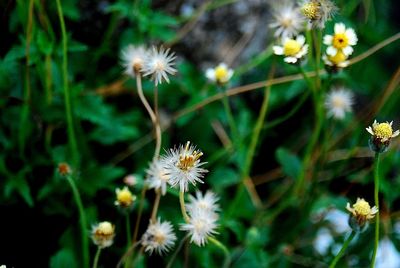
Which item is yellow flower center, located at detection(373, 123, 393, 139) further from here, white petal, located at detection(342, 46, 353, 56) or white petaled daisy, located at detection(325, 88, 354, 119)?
white petaled daisy, located at detection(325, 88, 354, 119)

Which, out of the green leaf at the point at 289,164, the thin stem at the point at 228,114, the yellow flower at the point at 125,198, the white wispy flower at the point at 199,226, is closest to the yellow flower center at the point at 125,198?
the yellow flower at the point at 125,198

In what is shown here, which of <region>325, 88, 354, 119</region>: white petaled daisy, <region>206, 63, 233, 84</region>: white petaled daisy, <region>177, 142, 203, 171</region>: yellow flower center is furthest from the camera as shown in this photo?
<region>325, 88, 354, 119</region>: white petaled daisy

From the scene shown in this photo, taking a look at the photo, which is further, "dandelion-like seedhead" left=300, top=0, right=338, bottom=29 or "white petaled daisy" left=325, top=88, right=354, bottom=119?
"white petaled daisy" left=325, top=88, right=354, bottom=119

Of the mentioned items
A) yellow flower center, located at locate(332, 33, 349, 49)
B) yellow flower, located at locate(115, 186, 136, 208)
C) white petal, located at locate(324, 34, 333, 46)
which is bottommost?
yellow flower, located at locate(115, 186, 136, 208)

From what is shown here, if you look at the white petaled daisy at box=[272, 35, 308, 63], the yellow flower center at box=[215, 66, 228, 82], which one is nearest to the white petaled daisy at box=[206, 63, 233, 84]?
the yellow flower center at box=[215, 66, 228, 82]

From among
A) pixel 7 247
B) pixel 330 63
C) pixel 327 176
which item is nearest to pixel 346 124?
pixel 327 176

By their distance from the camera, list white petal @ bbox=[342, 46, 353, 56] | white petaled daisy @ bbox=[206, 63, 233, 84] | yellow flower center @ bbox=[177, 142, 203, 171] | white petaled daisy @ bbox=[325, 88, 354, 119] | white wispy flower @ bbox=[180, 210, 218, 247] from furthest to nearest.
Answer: white petaled daisy @ bbox=[325, 88, 354, 119] < white petaled daisy @ bbox=[206, 63, 233, 84] < white petal @ bbox=[342, 46, 353, 56] < white wispy flower @ bbox=[180, 210, 218, 247] < yellow flower center @ bbox=[177, 142, 203, 171]

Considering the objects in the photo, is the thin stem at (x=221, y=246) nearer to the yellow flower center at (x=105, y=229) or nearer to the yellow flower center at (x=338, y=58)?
the yellow flower center at (x=105, y=229)
